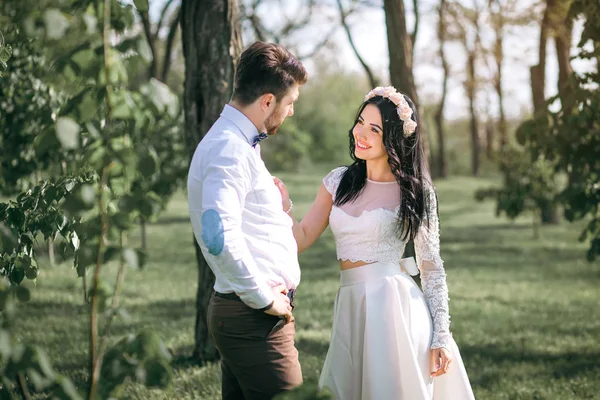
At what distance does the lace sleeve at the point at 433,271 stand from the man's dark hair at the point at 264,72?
1.12 meters

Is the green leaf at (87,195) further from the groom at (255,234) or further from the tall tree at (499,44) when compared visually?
the tall tree at (499,44)

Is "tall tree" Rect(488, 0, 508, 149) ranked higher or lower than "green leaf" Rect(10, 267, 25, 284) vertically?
higher

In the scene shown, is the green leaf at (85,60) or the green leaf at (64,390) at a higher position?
the green leaf at (85,60)

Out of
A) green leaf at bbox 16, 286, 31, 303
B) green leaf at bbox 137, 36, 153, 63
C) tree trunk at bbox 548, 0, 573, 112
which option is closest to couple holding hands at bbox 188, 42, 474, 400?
green leaf at bbox 16, 286, 31, 303

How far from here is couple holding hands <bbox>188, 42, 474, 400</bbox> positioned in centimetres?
276

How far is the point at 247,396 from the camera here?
9.70 feet

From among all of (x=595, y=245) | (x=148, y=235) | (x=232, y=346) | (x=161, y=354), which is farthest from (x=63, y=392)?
(x=148, y=235)

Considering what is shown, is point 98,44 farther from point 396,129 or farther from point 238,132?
point 396,129

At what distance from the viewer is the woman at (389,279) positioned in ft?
11.7

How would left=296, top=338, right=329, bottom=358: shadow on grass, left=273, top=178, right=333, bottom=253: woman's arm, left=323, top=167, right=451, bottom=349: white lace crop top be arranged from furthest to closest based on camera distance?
left=296, top=338, right=329, bottom=358: shadow on grass < left=273, top=178, right=333, bottom=253: woman's arm < left=323, top=167, right=451, bottom=349: white lace crop top

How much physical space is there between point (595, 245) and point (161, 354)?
5.64 meters

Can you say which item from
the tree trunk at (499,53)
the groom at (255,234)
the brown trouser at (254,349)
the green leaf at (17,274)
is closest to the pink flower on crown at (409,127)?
the groom at (255,234)

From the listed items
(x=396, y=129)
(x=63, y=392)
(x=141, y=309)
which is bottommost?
(x=141, y=309)

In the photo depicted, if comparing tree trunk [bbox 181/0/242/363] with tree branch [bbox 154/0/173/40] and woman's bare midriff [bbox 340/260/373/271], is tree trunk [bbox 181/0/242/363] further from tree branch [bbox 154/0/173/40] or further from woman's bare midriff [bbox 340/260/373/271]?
tree branch [bbox 154/0/173/40]
